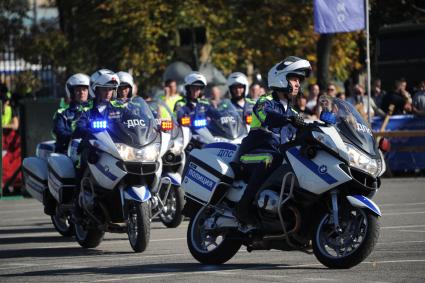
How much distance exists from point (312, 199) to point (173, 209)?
606 cm

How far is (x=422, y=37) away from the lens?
1340 inches

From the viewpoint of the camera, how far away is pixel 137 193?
47.4 ft

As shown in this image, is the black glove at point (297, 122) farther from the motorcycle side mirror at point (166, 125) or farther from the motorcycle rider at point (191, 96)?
the motorcycle rider at point (191, 96)

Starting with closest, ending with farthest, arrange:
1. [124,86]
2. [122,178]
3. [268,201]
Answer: [268,201] < [122,178] < [124,86]

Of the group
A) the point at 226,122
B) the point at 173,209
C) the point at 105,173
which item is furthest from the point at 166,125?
the point at 105,173

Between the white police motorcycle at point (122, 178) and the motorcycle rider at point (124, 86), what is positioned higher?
the motorcycle rider at point (124, 86)

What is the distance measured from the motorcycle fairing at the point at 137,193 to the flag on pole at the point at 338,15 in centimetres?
1341

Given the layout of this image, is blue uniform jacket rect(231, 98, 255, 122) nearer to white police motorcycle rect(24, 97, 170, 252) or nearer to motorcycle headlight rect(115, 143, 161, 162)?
white police motorcycle rect(24, 97, 170, 252)

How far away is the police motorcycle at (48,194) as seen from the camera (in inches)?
645

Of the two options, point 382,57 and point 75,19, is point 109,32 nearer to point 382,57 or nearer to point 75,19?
point 75,19

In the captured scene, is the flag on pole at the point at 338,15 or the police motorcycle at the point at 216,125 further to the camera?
the flag on pole at the point at 338,15

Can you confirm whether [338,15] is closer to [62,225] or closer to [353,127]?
[62,225]

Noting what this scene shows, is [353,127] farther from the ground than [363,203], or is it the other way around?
[353,127]

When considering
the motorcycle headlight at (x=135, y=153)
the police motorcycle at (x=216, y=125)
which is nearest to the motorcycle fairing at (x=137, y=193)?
the motorcycle headlight at (x=135, y=153)
